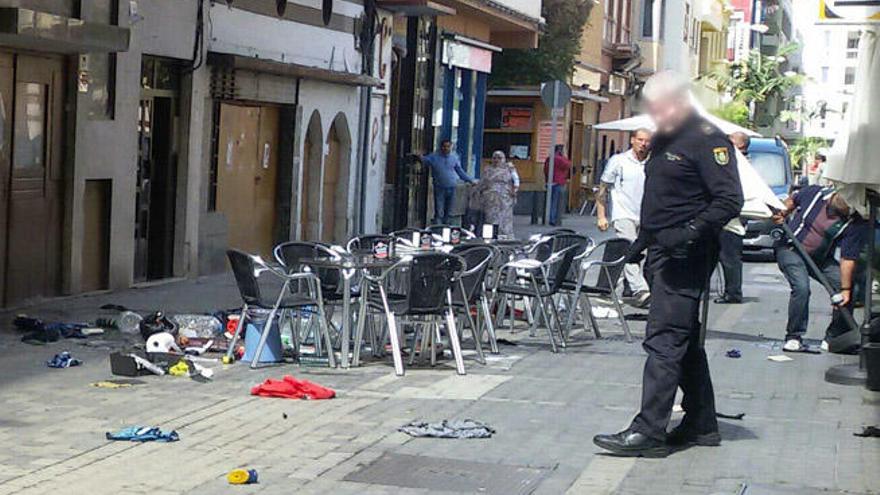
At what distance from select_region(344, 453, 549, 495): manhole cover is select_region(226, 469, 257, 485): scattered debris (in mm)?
482

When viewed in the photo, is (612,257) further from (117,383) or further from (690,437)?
(690,437)

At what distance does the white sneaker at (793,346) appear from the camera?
14.2 metres

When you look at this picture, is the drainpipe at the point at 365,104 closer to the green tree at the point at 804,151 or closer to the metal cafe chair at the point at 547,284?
the metal cafe chair at the point at 547,284

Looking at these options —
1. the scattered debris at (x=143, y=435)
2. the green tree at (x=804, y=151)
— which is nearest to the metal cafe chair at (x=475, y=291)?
the scattered debris at (x=143, y=435)

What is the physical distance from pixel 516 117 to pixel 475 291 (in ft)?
98.8

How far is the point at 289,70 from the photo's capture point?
811 inches

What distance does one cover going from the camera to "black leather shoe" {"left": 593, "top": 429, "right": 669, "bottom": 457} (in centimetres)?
873

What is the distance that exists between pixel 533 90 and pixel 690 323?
3193 centimetres

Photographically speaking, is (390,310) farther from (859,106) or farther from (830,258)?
(830,258)

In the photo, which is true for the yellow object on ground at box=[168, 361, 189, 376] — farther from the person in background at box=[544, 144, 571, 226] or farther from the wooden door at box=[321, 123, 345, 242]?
the person in background at box=[544, 144, 571, 226]

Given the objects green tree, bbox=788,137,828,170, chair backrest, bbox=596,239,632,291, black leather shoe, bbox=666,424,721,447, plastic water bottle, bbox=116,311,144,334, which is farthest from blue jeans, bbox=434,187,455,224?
green tree, bbox=788,137,828,170

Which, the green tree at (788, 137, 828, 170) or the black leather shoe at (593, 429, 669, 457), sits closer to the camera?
the black leather shoe at (593, 429, 669, 457)

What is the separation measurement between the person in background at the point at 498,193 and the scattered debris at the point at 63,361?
15189mm

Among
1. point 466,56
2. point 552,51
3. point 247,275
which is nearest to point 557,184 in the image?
point 552,51
